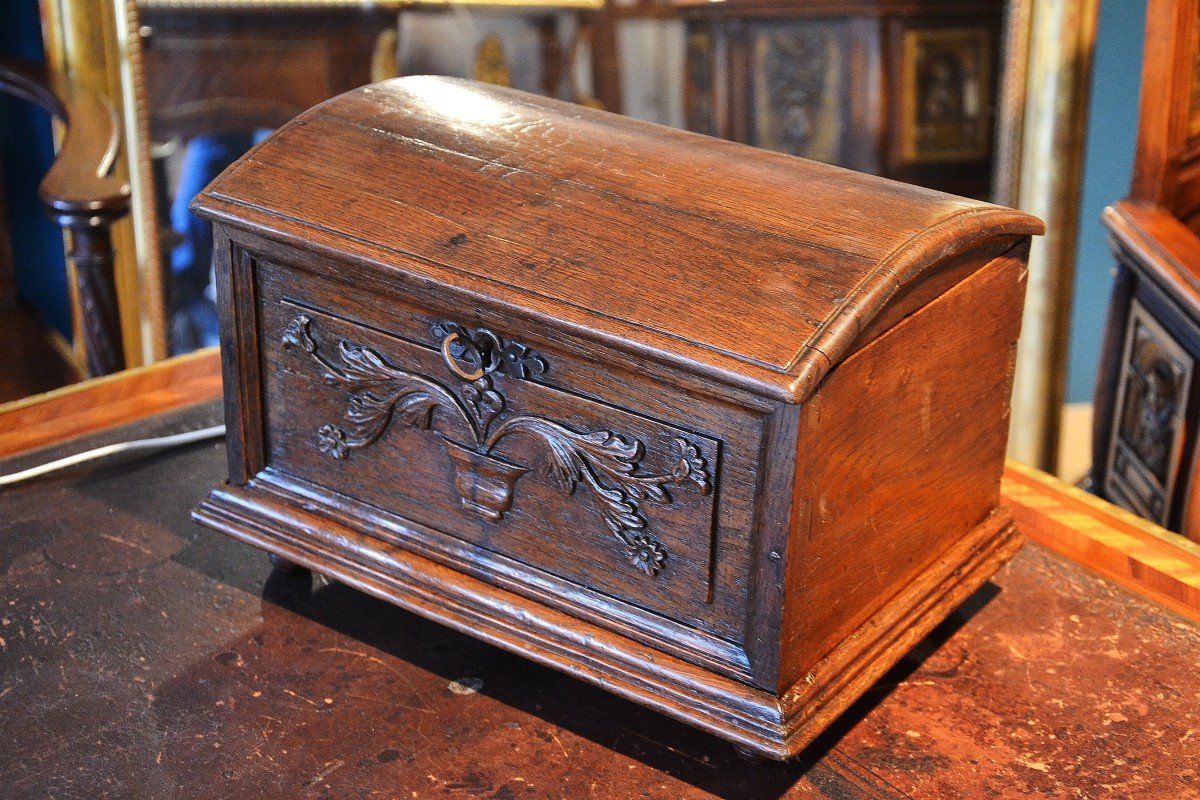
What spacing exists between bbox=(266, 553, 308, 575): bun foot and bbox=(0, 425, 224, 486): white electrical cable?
32 cm

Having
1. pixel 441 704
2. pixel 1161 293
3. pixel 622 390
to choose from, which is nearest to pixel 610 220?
pixel 622 390

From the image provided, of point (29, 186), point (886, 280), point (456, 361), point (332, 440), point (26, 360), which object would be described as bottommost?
point (26, 360)

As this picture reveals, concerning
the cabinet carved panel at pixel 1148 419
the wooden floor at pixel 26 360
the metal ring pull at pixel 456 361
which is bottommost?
the wooden floor at pixel 26 360

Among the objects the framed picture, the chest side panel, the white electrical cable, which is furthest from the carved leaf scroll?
the framed picture

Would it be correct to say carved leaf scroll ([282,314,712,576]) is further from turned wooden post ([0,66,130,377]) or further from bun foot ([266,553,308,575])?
turned wooden post ([0,66,130,377])

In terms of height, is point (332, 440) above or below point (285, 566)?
above

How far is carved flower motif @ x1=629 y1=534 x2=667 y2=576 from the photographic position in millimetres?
1117

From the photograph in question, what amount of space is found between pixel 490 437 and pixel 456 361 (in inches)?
2.9

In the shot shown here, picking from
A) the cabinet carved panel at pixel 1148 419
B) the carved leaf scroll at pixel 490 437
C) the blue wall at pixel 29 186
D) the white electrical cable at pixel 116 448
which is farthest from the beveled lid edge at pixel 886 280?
the blue wall at pixel 29 186

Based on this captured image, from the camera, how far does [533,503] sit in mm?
1188

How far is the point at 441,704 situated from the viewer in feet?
3.92

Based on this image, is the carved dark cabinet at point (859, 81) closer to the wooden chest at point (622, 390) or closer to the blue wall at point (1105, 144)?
the blue wall at point (1105, 144)

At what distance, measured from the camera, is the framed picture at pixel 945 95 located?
3080 millimetres

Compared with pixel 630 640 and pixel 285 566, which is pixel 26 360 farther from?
pixel 630 640
